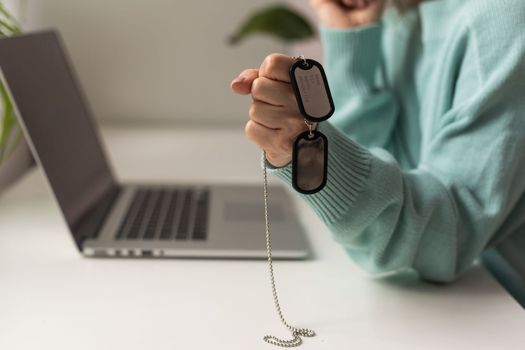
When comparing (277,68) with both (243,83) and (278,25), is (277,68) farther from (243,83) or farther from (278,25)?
(278,25)

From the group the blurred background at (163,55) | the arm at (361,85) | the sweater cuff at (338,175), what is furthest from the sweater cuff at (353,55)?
the blurred background at (163,55)

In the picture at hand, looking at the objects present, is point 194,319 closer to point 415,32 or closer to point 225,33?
point 415,32

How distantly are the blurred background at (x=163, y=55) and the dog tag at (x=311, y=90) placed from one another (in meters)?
0.95

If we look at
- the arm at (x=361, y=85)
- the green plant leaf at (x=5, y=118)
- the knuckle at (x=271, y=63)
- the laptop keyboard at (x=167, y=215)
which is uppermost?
the knuckle at (x=271, y=63)

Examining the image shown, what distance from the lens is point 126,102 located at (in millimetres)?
1463

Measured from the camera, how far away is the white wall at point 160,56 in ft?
4.67

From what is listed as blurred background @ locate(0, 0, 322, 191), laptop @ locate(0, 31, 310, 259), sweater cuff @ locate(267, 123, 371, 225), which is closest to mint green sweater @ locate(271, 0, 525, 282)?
sweater cuff @ locate(267, 123, 371, 225)

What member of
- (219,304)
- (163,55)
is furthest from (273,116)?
(163,55)

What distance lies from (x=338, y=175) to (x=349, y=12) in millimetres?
488

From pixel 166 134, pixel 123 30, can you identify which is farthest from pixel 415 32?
pixel 123 30

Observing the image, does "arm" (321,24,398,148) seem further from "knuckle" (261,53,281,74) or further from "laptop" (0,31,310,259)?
"knuckle" (261,53,281,74)

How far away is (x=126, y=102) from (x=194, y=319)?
984 mm

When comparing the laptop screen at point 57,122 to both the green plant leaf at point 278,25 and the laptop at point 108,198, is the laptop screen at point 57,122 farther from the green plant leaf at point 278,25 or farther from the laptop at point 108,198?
the green plant leaf at point 278,25

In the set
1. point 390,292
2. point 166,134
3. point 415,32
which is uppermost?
point 415,32
